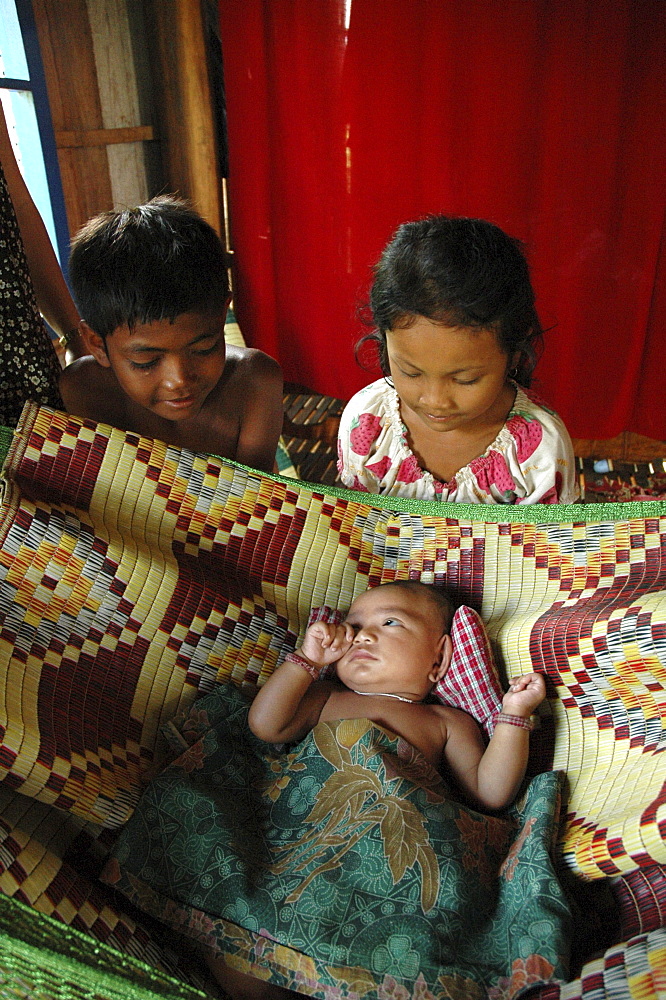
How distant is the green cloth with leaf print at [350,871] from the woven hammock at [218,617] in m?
0.05

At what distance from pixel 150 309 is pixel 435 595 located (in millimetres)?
578

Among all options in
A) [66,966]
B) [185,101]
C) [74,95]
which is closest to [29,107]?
[74,95]

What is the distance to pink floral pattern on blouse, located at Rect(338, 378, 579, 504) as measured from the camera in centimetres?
128

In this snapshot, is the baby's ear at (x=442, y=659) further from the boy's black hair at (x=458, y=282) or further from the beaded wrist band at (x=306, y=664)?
the boy's black hair at (x=458, y=282)

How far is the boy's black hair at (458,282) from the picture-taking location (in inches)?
43.2

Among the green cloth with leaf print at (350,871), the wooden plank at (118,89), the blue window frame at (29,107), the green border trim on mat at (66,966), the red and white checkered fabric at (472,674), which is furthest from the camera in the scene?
the wooden plank at (118,89)

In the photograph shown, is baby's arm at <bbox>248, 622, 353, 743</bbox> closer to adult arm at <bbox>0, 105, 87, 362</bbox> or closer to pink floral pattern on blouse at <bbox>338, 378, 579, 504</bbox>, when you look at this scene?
pink floral pattern on blouse at <bbox>338, 378, 579, 504</bbox>

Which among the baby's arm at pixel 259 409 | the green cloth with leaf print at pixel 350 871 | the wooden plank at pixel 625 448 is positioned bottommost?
the wooden plank at pixel 625 448

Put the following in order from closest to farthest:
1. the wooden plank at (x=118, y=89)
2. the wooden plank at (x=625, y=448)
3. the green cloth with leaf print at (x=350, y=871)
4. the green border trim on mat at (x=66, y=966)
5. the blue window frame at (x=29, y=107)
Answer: the green border trim on mat at (x=66, y=966) → the green cloth with leaf print at (x=350, y=871) → the blue window frame at (x=29, y=107) → the wooden plank at (x=118, y=89) → the wooden plank at (x=625, y=448)

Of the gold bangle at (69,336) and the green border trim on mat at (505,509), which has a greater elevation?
the gold bangle at (69,336)

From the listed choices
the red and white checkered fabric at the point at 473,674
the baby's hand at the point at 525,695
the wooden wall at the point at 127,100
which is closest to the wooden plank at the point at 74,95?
the wooden wall at the point at 127,100

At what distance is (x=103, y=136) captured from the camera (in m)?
2.20

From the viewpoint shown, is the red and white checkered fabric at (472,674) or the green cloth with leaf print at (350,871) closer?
the green cloth with leaf print at (350,871)

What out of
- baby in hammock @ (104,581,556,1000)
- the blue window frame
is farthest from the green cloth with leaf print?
the blue window frame
